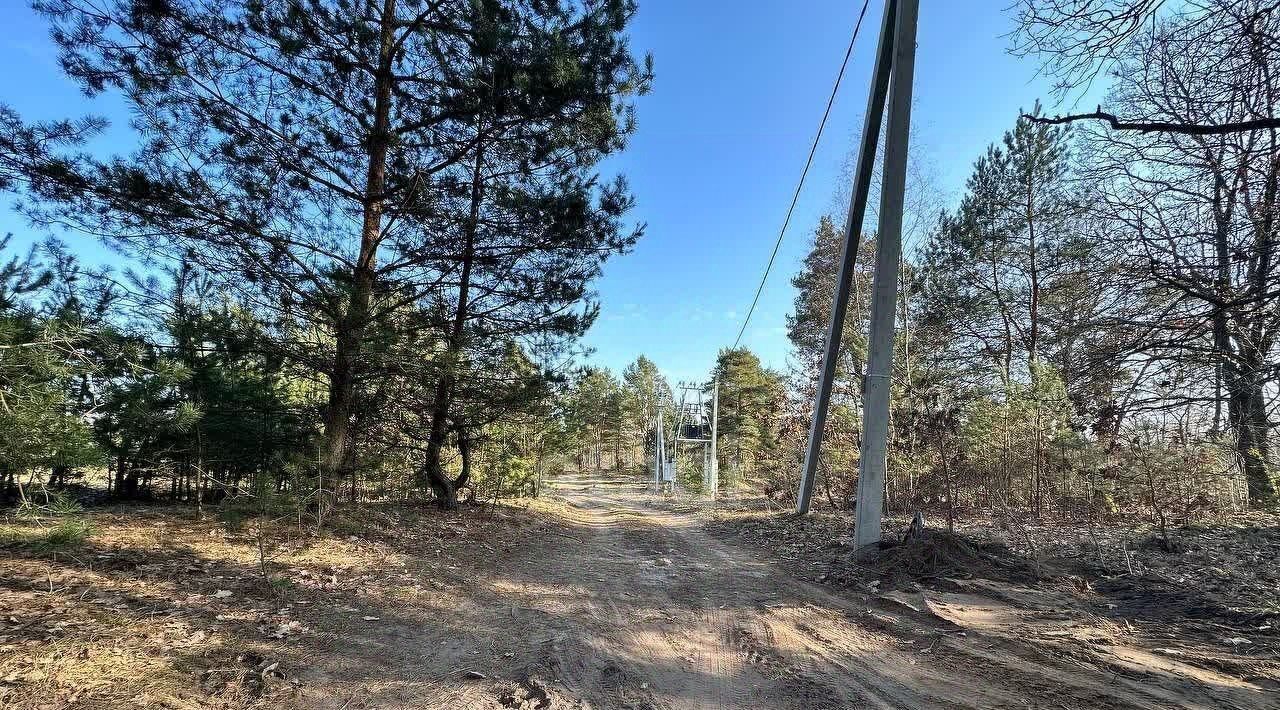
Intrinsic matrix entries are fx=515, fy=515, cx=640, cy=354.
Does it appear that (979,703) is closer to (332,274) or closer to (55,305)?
(332,274)

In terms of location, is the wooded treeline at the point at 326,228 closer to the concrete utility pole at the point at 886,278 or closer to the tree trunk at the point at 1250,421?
the concrete utility pole at the point at 886,278

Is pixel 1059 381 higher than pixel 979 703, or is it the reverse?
pixel 1059 381

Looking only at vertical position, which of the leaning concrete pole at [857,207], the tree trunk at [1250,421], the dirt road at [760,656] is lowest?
the dirt road at [760,656]

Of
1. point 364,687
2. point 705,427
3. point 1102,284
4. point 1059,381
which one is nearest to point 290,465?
→ point 364,687

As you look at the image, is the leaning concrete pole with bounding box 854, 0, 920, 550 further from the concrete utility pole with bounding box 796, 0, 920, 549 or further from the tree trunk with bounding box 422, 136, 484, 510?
the tree trunk with bounding box 422, 136, 484, 510

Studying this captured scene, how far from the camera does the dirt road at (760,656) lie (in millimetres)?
2732

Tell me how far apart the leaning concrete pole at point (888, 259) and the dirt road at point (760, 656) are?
8.12 feet

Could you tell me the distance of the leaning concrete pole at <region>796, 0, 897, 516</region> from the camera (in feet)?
25.6

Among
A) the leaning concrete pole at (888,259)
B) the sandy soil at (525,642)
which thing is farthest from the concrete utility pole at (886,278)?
the sandy soil at (525,642)

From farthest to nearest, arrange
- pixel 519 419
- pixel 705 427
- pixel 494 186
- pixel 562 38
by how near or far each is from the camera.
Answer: pixel 705 427 < pixel 519 419 < pixel 494 186 < pixel 562 38

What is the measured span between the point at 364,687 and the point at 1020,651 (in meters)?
3.98

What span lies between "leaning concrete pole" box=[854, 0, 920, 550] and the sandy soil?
230 centimetres

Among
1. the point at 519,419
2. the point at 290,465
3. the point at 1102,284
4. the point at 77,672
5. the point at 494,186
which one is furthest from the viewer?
the point at 519,419

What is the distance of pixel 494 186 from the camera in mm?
7477
